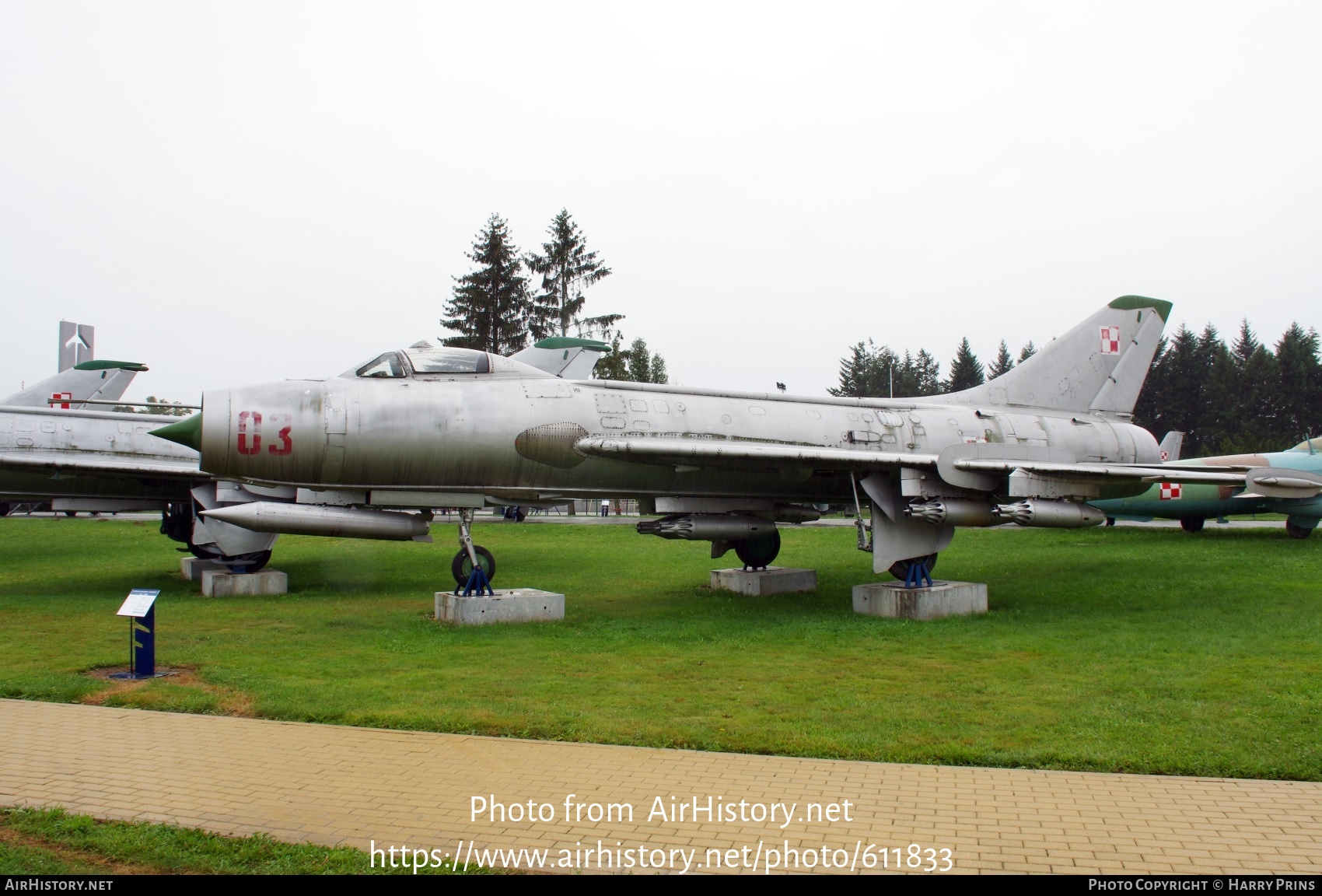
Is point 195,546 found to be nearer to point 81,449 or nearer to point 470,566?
point 81,449

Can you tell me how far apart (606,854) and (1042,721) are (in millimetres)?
3798

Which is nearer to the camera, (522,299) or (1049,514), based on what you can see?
(1049,514)

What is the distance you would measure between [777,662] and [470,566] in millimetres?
4792

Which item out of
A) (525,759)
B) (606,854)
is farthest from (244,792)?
(606,854)

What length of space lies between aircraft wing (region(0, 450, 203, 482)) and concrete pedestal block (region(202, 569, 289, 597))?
1.64 meters

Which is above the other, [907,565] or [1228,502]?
[1228,502]

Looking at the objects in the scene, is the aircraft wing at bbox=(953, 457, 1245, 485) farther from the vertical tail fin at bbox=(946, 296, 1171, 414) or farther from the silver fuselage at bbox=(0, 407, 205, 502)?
the silver fuselage at bbox=(0, 407, 205, 502)

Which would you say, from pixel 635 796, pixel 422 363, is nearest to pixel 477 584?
pixel 422 363

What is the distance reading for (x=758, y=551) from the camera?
49.7 ft

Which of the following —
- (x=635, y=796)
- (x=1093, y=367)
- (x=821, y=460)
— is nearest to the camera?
(x=635, y=796)

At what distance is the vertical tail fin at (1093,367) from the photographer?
15266 millimetres

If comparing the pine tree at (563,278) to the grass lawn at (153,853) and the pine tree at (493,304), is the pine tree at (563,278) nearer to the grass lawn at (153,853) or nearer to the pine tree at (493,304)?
the pine tree at (493,304)

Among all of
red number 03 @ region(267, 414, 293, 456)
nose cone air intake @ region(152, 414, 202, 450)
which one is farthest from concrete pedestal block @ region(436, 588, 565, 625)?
nose cone air intake @ region(152, 414, 202, 450)

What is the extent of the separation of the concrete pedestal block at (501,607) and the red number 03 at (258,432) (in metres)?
2.72
